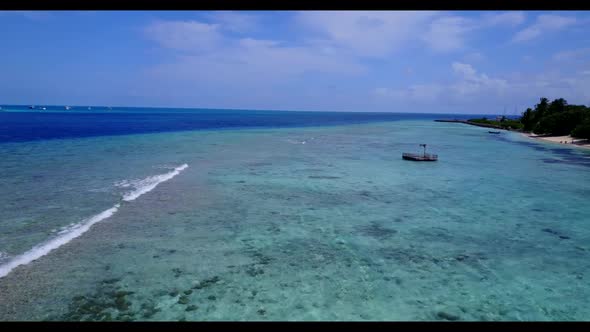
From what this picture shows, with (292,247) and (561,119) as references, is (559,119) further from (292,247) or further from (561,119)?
(292,247)

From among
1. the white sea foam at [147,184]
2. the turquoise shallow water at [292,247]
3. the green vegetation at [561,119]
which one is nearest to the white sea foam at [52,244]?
the turquoise shallow water at [292,247]

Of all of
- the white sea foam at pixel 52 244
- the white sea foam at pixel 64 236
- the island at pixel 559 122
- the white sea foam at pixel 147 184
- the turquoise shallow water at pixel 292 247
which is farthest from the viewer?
the island at pixel 559 122

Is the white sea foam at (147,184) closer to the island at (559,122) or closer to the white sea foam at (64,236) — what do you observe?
the white sea foam at (64,236)

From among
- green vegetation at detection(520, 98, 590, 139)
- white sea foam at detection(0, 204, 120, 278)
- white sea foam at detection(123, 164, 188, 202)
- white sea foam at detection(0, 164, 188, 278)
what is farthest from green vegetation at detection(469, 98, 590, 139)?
white sea foam at detection(0, 204, 120, 278)

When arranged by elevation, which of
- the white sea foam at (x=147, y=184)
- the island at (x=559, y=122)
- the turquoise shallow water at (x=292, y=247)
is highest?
the island at (x=559, y=122)

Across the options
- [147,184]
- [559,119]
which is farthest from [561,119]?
[147,184]

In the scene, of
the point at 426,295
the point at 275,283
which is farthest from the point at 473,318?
the point at 275,283
